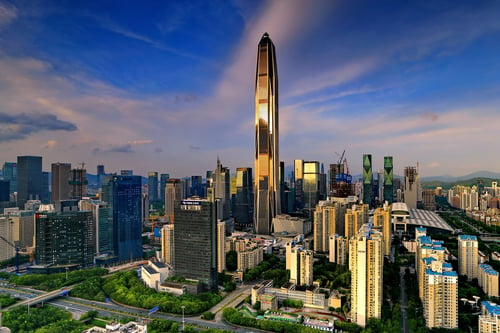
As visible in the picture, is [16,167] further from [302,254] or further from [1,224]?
[302,254]

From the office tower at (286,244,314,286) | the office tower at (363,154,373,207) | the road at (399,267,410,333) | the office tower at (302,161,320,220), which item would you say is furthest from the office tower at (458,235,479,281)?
the office tower at (363,154,373,207)

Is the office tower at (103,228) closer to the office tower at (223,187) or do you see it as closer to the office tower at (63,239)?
the office tower at (63,239)

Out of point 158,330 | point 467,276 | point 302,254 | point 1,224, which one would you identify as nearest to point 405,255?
point 467,276

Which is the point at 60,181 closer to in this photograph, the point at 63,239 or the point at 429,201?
the point at 63,239

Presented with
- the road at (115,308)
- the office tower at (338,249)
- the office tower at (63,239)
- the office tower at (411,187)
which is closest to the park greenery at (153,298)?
the road at (115,308)

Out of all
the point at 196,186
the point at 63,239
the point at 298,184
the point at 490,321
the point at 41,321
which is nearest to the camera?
the point at 490,321

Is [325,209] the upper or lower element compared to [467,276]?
upper

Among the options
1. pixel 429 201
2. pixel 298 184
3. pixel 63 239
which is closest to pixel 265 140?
pixel 298 184
